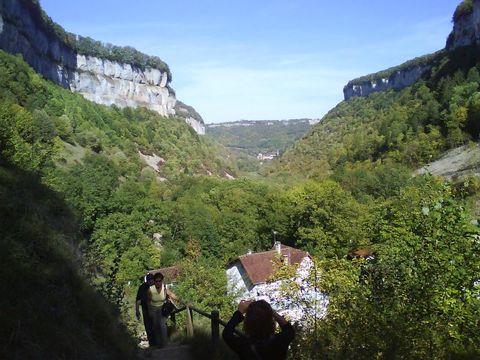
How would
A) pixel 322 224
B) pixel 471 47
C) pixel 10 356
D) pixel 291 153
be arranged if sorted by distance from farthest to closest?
pixel 291 153 < pixel 471 47 < pixel 322 224 < pixel 10 356

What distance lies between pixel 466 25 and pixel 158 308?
118m

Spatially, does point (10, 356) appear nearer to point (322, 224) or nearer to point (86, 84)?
point (322, 224)

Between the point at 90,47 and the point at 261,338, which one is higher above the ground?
the point at 90,47

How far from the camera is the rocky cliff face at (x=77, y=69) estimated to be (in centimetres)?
8362

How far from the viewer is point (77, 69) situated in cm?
13050

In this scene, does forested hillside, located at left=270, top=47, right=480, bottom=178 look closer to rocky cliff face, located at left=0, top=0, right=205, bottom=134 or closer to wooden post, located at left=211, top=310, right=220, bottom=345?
rocky cliff face, located at left=0, top=0, right=205, bottom=134

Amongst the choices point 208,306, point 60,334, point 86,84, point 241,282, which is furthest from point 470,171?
point 86,84

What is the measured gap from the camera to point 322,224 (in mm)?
47906

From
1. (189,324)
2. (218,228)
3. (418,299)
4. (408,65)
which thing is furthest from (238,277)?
(408,65)

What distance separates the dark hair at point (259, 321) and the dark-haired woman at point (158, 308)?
564 cm

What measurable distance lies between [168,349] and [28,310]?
3967 millimetres

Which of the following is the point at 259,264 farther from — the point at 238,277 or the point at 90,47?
the point at 90,47

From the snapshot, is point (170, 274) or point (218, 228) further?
point (218, 228)

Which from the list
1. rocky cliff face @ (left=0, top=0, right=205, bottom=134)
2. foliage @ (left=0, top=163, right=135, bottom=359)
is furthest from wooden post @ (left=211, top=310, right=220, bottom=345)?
rocky cliff face @ (left=0, top=0, right=205, bottom=134)
